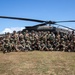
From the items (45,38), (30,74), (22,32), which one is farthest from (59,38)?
(30,74)

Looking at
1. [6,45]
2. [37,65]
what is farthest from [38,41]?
[37,65]

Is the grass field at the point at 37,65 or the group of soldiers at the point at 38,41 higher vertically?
the group of soldiers at the point at 38,41

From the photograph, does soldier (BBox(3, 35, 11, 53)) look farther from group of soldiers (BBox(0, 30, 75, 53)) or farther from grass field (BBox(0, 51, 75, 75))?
grass field (BBox(0, 51, 75, 75))

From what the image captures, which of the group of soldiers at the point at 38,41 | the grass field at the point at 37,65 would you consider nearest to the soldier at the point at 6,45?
the group of soldiers at the point at 38,41

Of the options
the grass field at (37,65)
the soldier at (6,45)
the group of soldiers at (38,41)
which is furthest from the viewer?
the group of soldiers at (38,41)

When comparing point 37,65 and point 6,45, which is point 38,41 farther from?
point 37,65

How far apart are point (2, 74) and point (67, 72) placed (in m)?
3.40

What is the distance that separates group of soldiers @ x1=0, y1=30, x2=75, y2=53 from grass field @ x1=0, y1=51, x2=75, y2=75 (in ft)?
10.3

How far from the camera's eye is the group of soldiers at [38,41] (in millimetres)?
19672

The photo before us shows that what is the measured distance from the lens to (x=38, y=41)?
20.1m

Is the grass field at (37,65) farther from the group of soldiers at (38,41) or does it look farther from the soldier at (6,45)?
the group of soldiers at (38,41)

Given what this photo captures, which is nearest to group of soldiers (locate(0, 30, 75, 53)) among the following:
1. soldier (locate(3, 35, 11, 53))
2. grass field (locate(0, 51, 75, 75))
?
soldier (locate(3, 35, 11, 53))

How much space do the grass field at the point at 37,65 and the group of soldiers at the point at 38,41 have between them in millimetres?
3142

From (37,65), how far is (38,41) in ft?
20.5
